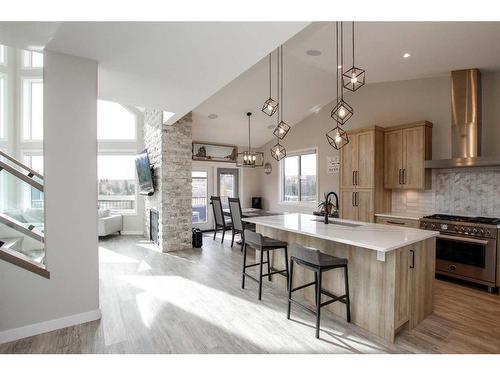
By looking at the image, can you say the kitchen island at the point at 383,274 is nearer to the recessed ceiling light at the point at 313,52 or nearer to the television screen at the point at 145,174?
the recessed ceiling light at the point at 313,52

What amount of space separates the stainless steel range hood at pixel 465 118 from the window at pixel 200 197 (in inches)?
215

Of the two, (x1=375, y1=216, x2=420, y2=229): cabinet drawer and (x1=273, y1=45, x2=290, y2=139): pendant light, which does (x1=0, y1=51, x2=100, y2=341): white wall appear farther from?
(x1=375, y1=216, x2=420, y2=229): cabinet drawer

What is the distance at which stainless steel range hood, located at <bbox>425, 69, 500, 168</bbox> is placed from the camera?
397cm

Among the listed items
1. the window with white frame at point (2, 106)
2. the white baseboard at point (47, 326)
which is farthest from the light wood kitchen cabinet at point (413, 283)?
the window with white frame at point (2, 106)

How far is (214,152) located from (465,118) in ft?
18.2

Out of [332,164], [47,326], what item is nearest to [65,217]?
[47,326]

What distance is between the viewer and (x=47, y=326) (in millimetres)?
2486

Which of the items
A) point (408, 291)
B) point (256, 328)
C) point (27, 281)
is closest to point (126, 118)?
point (27, 281)

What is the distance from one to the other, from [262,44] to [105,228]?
5.95 meters

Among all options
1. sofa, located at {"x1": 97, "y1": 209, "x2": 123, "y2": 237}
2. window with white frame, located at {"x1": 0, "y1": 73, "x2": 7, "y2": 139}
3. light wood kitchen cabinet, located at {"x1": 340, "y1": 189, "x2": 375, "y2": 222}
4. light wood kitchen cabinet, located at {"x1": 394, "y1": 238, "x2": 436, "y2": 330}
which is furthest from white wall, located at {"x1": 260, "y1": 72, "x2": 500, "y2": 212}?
window with white frame, located at {"x1": 0, "y1": 73, "x2": 7, "y2": 139}

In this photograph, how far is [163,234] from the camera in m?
5.40

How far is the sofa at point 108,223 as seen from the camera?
6.45 meters

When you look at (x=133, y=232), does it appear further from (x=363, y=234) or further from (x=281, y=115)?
(x=363, y=234)
